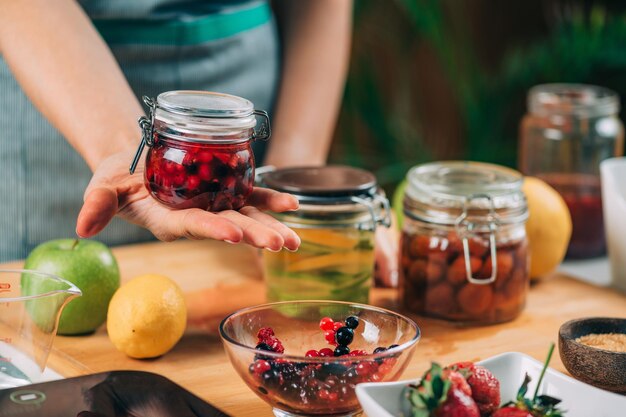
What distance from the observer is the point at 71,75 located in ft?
4.68

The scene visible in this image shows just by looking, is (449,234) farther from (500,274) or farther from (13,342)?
(13,342)

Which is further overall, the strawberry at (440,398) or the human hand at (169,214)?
the human hand at (169,214)

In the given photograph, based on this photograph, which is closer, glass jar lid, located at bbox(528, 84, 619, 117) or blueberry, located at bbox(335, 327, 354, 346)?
blueberry, located at bbox(335, 327, 354, 346)

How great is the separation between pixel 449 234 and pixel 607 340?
0.30m

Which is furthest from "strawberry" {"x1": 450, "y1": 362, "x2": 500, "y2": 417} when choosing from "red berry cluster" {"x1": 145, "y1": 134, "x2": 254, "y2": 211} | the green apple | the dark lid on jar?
the green apple

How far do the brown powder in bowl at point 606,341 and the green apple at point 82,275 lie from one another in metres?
0.68

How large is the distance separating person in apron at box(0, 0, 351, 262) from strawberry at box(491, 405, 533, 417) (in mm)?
316

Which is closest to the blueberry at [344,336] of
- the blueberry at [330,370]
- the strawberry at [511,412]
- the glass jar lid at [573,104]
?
the blueberry at [330,370]

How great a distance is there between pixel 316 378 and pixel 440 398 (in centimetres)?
15

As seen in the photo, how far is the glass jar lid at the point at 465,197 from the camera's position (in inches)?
55.6

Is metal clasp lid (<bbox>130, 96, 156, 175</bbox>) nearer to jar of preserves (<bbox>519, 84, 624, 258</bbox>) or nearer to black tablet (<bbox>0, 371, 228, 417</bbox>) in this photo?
black tablet (<bbox>0, 371, 228, 417</bbox>)

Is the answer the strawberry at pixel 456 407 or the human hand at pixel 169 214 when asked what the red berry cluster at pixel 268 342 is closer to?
Result: the human hand at pixel 169 214

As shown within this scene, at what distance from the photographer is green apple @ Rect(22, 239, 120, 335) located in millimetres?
1312

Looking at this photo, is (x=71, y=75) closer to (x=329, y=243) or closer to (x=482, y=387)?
(x=329, y=243)
